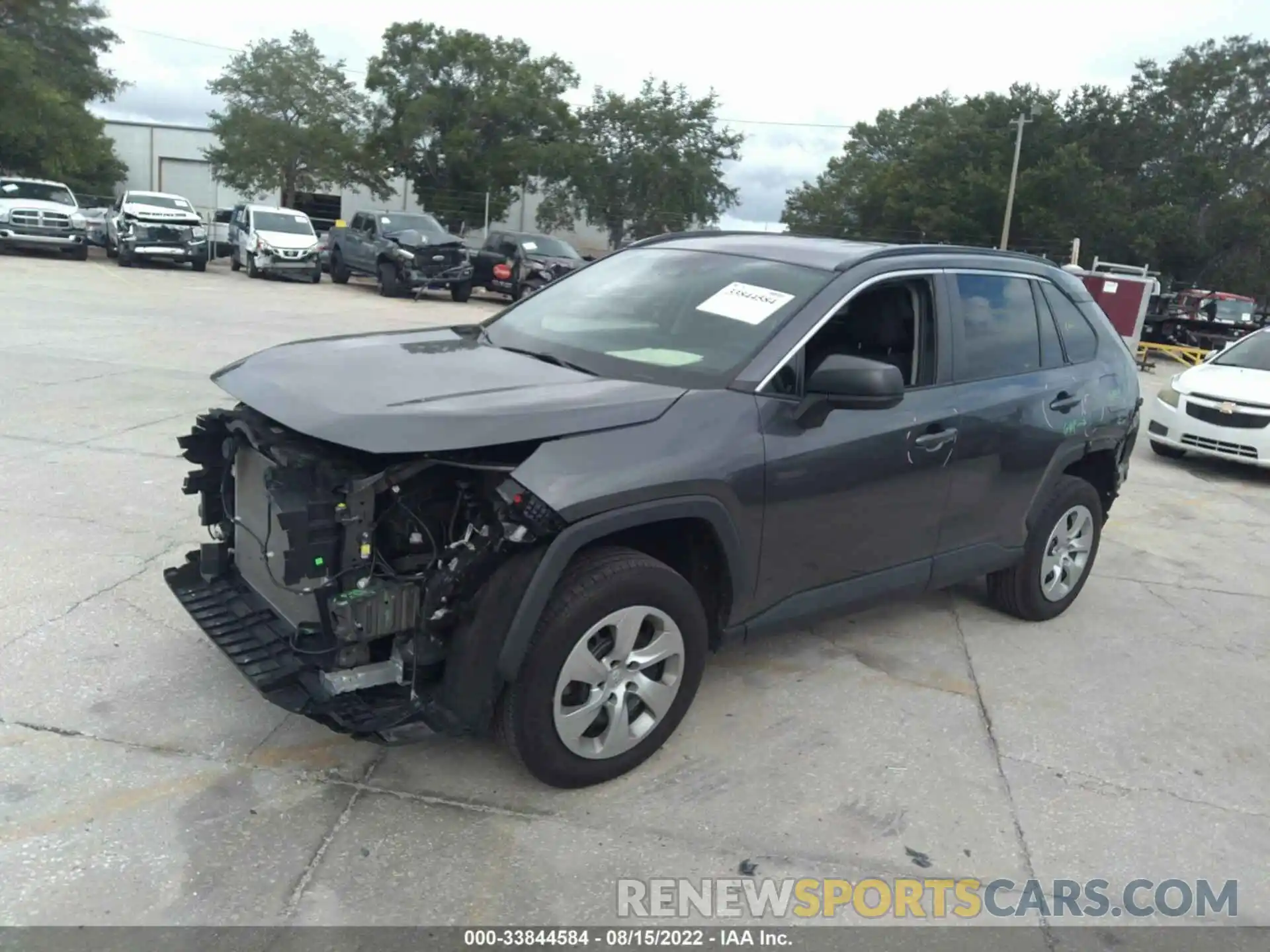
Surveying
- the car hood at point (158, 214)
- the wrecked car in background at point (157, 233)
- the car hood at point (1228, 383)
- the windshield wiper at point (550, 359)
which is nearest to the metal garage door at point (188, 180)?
the wrecked car in background at point (157, 233)

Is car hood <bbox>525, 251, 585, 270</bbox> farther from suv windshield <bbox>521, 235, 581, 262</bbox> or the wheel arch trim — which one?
the wheel arch trim

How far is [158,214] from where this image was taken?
929 inches

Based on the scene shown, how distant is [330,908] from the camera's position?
2.68 m

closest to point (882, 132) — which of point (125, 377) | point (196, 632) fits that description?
point (125, 377)

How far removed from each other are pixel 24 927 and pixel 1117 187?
49303mm

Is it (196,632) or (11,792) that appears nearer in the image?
Answer: (11,792)

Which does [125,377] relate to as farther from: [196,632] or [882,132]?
[882,132]

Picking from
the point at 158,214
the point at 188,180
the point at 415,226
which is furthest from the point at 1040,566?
the point at 188,180

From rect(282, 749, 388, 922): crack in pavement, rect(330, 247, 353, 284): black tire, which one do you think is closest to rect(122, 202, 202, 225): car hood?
rect(330, 247, 353, 284): black tire

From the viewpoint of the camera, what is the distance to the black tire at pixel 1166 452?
10281 mm

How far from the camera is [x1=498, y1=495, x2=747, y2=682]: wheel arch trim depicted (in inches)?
115

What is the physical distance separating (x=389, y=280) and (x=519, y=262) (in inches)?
116

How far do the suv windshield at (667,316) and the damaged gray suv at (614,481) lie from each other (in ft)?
0.05

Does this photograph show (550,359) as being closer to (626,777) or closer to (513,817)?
(626,777)
